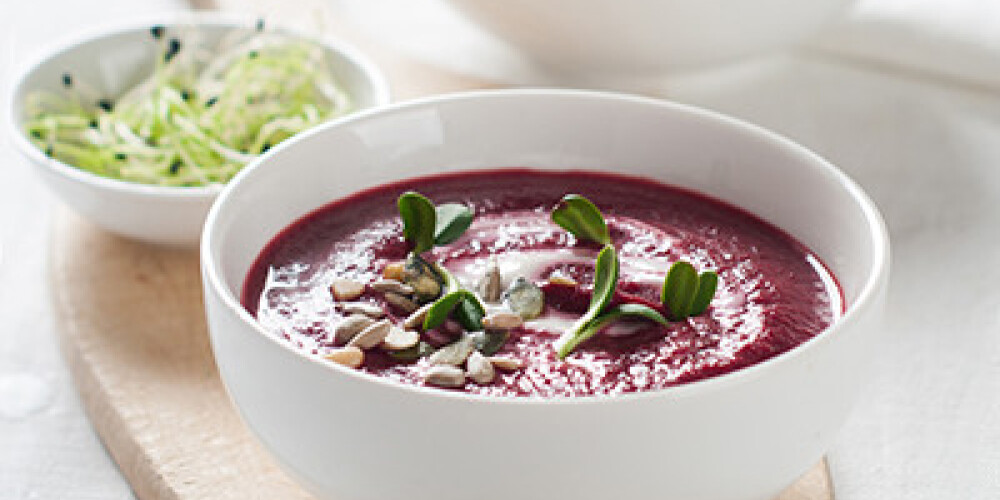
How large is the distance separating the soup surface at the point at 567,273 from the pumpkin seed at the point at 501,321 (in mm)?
13

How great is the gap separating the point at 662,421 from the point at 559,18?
4.83 ft

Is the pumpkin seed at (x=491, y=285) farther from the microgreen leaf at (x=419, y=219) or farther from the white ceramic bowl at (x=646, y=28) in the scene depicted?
the white ceramic bowl at (x=646, y=28)

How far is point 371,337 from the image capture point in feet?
5.62

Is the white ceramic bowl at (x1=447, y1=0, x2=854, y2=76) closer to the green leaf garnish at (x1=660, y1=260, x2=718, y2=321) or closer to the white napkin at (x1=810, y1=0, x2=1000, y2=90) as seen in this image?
the white napkin at (x1=810, y1=0, x2=1000, y2=90)

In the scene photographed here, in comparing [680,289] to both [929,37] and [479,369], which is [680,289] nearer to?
[479,369]

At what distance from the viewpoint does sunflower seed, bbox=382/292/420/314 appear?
1.83 meters

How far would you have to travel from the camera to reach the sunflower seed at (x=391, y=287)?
185cm

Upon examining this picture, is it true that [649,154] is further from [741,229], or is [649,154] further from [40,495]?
[40,495]

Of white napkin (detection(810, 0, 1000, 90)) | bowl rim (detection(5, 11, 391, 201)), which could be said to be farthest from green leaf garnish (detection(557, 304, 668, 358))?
white napkin (detection(810, 0, 1000, 90))

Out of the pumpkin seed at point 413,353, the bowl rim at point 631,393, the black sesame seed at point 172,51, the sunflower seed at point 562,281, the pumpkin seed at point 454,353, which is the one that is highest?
the bowl rim at point 631,393

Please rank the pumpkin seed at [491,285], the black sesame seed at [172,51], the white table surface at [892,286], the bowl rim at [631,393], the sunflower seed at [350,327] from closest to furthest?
the bowl rim at [631,393] → the sunflower seed at [350,327] → the pumpkin seed at [491,285] → the white table surface at [892,286] → the black sesame seed at [172,51]

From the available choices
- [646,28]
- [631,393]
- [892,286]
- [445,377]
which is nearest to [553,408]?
[631,393]

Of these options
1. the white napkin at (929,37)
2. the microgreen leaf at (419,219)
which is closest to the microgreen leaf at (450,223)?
the microgreen leaf at (419,219)

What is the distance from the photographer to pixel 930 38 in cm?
300
